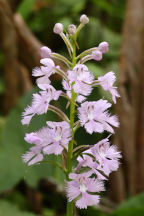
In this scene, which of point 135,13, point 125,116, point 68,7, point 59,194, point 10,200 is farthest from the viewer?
point 68,7

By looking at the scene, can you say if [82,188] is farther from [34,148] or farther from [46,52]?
[46,52]

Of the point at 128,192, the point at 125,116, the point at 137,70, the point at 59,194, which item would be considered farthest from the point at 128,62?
the point at 59,194

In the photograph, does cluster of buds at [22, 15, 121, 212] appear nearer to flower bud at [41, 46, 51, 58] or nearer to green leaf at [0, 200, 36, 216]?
flower bud at [41, 46, 51, 58]

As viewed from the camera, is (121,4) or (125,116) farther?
(121,4)

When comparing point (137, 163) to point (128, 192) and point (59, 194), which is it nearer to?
point (128, 192)

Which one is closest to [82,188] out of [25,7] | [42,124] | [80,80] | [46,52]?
[80,80]
